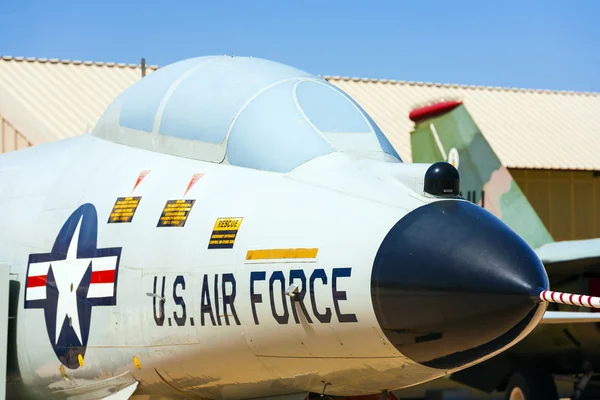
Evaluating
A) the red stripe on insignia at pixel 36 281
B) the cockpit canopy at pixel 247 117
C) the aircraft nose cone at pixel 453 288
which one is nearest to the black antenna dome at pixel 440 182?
the aircraft nose cone at pixel 453 288

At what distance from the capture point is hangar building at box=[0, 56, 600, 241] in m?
19.0

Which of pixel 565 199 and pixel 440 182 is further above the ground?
pixel 565 199

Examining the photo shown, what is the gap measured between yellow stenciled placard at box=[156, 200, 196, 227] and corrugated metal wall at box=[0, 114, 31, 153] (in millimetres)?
6700

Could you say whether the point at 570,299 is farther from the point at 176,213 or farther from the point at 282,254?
the point at 176,213

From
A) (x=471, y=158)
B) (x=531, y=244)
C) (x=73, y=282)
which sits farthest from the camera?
(x=471, y=158)

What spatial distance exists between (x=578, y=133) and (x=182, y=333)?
19.8m

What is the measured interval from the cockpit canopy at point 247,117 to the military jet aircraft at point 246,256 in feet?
0.04

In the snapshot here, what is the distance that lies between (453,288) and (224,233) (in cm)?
141

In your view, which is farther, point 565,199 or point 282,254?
point 565,199

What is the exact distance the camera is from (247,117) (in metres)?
6.11

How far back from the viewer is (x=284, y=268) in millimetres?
5172

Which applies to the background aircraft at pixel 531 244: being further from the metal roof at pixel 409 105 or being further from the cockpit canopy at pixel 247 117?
the cockpit canopy at pixel 247 117

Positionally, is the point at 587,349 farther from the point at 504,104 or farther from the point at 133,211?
the point at 504,104

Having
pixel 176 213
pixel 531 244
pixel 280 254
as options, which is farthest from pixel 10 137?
pixel 280 254
